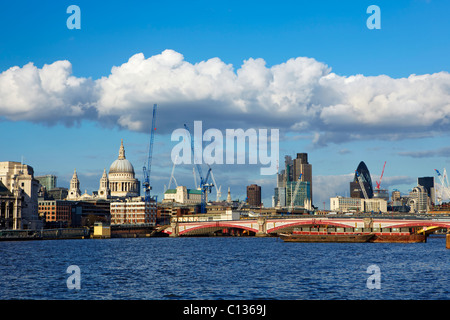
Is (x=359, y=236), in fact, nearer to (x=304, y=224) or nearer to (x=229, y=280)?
(x=304, y=224)

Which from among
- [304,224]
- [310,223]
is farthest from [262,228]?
[310,223]

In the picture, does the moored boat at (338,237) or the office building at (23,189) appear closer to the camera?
the moored boat at (338,237)

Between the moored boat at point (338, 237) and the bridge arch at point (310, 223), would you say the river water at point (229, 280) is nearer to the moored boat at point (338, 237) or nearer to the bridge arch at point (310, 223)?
the moored boat at point (338, 237)

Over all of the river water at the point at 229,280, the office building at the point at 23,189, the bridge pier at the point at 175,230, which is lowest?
the bridge pier at the point at 175,230

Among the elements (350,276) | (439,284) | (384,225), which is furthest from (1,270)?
(384,225)

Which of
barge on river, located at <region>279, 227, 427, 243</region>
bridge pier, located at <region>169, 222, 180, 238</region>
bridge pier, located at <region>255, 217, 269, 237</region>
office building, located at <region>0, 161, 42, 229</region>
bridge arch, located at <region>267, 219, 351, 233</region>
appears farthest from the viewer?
bridge pier, located at <region>169, 222, 180, 238</region>

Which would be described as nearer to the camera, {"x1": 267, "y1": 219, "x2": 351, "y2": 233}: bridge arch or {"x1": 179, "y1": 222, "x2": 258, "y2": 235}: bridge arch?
{"x1": 267, "y1": 219, "x2": 351, "y2": 233}: bridge arch

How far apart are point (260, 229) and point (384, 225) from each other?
39.7m

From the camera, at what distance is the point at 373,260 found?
229ft

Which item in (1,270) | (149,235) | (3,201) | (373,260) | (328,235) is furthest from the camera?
(149,235)

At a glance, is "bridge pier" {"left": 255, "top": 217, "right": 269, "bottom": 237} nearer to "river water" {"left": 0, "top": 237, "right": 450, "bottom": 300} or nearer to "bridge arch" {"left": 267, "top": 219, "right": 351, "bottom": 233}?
"bridge arch" {"left": 267, "top": 219, "right": 351, "bottom": 233}

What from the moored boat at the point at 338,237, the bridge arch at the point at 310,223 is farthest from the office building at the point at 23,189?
the moored boat at the point at 338,237

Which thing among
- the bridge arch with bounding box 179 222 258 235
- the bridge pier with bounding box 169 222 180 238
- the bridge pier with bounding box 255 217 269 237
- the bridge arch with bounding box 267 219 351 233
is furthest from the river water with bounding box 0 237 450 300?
the bridge pier with bounding box 169 222 180 238
